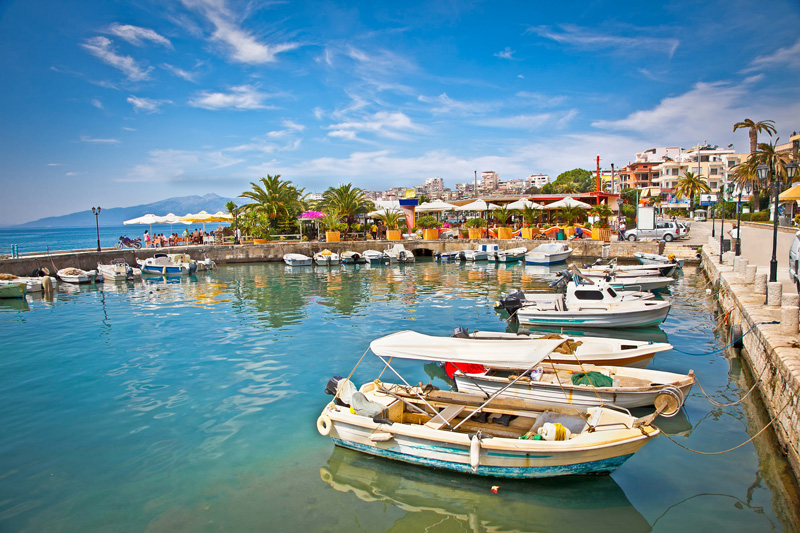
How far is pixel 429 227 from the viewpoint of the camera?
157ft

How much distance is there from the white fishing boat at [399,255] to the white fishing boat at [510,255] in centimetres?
749

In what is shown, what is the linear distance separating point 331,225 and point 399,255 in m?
8.96

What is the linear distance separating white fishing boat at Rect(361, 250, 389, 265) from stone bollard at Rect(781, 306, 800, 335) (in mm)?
32524

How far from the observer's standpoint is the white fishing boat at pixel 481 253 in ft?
130

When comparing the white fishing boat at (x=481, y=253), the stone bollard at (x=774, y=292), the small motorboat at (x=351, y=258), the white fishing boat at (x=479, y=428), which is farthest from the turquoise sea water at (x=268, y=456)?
the small motorboat at (x=351, y=258)

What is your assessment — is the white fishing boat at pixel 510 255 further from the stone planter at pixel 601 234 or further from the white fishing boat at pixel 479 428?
the white fishing boat at pixel 479 428

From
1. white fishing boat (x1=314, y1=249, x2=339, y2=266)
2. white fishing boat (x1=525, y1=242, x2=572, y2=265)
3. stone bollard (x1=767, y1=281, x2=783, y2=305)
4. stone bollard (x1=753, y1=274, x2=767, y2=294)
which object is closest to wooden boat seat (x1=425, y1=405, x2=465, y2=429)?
stone bollard (x1=767, y1=281, x2=783, y2=305)

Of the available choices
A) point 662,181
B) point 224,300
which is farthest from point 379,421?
point 662,181

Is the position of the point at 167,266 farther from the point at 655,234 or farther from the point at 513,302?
the point at 655,234

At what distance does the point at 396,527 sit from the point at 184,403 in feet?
22.1

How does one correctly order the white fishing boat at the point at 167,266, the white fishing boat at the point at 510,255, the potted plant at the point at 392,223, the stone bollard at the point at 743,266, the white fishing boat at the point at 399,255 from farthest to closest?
the potted plant at the point at 392,223
the white fishing boat at the point at 399,255
the white fishing boat at the point at 510,255
the white fishing boat at the point at 167,266
the stone bollard at the point at 743,266

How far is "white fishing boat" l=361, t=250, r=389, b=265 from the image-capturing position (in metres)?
40.4

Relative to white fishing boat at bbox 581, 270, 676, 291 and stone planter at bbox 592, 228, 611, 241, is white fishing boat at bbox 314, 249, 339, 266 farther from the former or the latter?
white fishing boat at bbox 581, 270, 676, 291

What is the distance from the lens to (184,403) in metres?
11.0
